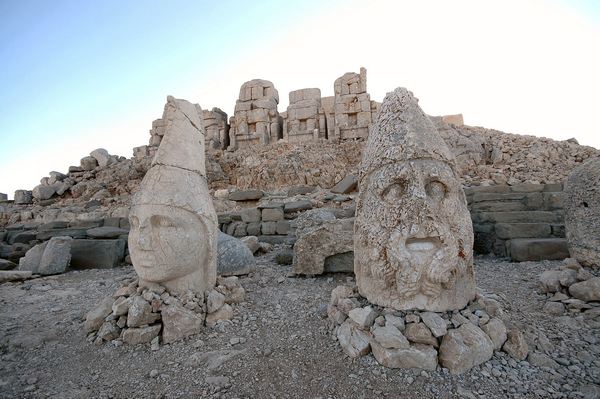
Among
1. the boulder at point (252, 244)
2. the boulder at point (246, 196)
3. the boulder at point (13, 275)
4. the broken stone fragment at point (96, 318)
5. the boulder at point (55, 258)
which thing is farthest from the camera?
the boulder at point (246, 196)

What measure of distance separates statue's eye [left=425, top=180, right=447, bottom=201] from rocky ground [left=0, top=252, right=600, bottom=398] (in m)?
1.26

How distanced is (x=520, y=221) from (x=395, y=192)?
5.06m

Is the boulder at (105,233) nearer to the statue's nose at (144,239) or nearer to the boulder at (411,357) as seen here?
the statue's nose at (144,239)

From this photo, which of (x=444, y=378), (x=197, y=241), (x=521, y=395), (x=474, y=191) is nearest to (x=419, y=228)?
(x=444, y=378)

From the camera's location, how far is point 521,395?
188cm

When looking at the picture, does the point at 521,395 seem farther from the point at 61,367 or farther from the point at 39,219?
the point at 39,219

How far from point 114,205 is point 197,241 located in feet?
35.6

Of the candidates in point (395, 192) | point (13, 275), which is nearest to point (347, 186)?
point (395, 192)

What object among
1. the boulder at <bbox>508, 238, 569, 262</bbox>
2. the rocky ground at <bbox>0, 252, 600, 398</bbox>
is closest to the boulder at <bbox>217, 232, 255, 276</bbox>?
the rocky ground at <bbox>0, 252, 600, 398</bbox>

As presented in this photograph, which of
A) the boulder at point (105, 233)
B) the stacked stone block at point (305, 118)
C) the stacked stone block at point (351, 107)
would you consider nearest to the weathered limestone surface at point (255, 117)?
the stacked stone block at point (305, 118)

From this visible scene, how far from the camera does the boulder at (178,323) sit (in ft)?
9.37

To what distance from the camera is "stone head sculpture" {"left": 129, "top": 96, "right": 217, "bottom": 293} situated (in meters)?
3.12

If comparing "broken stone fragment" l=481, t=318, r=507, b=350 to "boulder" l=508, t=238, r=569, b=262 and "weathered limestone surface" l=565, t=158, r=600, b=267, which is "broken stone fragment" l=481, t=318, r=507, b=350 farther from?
"boulder" l=508, t=238, r=569, b=262

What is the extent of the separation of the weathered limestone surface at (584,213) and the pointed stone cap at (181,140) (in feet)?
14.3
